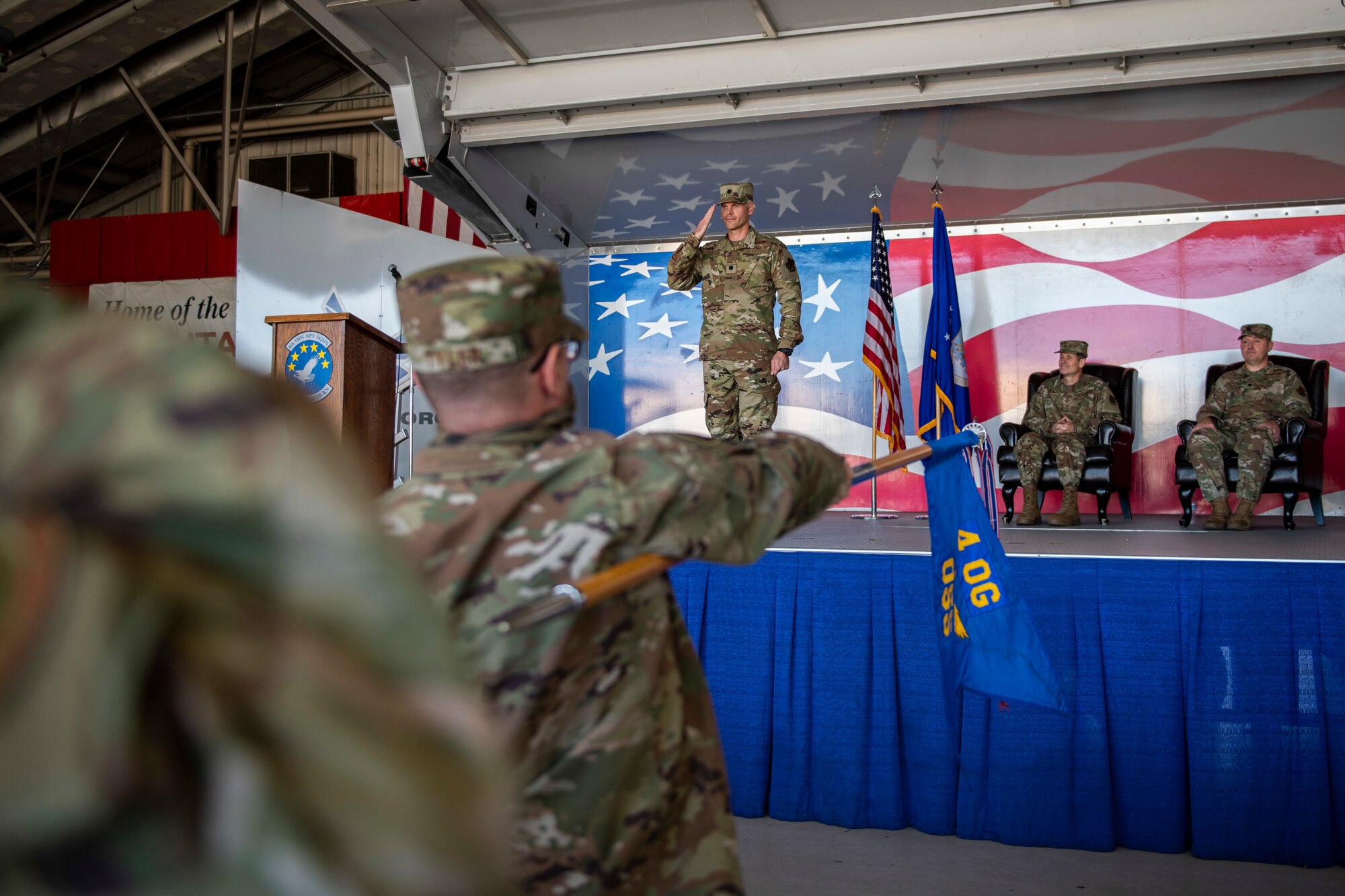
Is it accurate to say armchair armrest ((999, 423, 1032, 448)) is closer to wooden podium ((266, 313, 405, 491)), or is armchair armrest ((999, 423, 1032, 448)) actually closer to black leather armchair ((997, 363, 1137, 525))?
black leather armchair ((997, 363, 1137, 525))

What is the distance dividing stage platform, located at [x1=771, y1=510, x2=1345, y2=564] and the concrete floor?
2.95 ft

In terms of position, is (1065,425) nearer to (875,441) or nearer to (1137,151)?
(875,441)

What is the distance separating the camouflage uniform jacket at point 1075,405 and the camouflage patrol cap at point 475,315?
4728 mm

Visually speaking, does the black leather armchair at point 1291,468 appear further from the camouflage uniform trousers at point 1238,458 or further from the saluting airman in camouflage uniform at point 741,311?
the saluting airman in camouflage uniform at point 741,311

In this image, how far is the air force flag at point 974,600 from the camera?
2020mm

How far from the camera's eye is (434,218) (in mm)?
7711

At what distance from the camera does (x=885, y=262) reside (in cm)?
536

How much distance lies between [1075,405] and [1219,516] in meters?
1.06

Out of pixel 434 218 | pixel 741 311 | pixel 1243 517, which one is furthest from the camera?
pixel 434 218

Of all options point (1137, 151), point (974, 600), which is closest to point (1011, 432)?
point (1137, 151)

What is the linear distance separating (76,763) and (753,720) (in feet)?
10.3

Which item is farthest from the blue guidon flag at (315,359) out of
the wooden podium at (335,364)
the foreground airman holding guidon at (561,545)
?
the foreground airman holding guidon at (561,545)

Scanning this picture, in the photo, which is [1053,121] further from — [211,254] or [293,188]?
[293,188]

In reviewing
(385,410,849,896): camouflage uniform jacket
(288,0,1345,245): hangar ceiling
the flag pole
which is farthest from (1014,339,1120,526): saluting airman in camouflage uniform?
(385,410,849,896): camouflage uniform jacket
